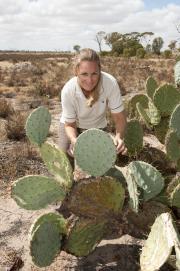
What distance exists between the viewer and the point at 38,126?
319 centimetres

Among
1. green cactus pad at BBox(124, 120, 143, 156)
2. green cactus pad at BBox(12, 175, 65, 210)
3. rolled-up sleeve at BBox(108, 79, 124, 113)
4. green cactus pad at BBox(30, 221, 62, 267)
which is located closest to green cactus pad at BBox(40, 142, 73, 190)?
green cactus pad at BBox(12, 175, 65, 210)

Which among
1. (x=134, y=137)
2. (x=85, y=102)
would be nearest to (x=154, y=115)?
(x=134, y=137)

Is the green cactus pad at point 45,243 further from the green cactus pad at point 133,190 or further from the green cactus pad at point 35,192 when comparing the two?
the green cactus pad at point 133,190

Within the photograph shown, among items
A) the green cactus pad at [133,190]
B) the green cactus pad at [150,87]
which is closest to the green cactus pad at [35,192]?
the green cactus pad at [133,190]

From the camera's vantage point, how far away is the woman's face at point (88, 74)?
129 inches

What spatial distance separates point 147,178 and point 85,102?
40.3 inches

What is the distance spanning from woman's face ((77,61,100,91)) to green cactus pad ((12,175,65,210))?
2.85 ft

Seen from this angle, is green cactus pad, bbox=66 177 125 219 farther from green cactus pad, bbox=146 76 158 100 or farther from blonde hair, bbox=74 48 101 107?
green cactus pad, bbox=146 76 158 100

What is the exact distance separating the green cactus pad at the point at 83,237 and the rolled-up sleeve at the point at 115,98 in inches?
43.2

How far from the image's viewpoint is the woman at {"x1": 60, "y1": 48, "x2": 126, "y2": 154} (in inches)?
130

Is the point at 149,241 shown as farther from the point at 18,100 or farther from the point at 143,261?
the point at 18,100

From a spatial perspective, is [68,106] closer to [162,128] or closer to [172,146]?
[172,146]

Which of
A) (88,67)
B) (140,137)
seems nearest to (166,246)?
(88,67)

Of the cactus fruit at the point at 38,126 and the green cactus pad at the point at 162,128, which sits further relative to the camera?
the green cactus pad at the point at 162,128
